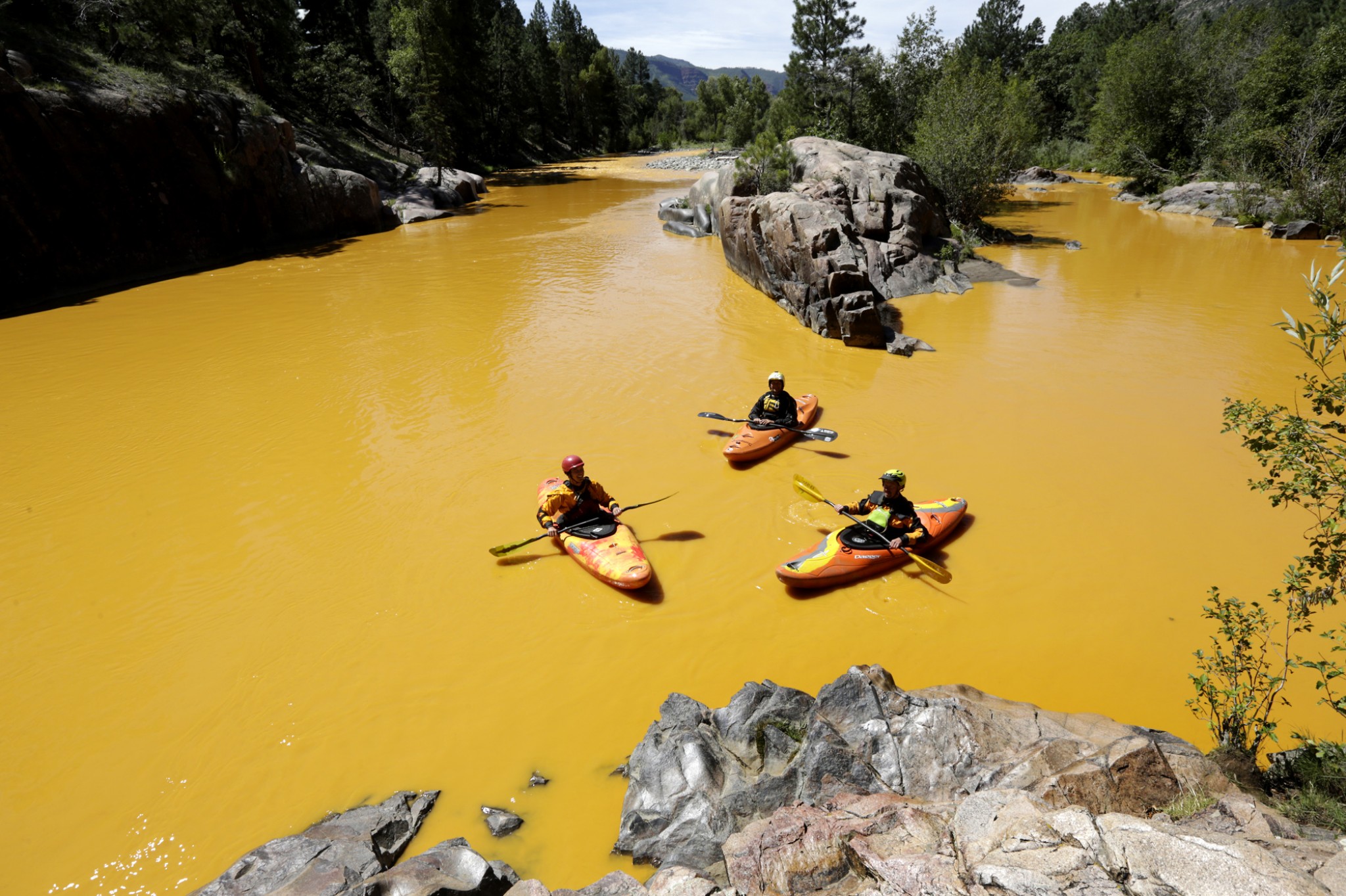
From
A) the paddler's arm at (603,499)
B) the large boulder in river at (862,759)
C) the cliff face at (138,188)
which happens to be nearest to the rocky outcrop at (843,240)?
the paddler's arm at (603,499)

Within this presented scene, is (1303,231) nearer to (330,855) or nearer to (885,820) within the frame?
(885,820)

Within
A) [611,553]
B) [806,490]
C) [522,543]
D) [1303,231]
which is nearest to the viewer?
[611,553]

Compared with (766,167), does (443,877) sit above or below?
below

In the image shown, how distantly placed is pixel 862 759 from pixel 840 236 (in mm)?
11790

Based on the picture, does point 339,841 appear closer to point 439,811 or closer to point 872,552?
point 439,811

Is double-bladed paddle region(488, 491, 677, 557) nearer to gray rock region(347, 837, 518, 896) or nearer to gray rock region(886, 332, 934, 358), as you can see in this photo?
gray rock region(347, 837, 518, 896)

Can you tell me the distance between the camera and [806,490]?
7.74 meters

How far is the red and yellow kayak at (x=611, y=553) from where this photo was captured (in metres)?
6.56

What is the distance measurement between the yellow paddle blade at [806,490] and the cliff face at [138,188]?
62.1 ft

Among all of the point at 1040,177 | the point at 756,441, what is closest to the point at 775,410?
the point at 756,441

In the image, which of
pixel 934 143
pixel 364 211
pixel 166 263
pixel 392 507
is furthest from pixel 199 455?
pixel 934 143

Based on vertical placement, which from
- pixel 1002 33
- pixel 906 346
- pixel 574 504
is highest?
pixel 1002 33

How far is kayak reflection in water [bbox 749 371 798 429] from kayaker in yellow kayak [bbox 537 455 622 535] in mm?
2605

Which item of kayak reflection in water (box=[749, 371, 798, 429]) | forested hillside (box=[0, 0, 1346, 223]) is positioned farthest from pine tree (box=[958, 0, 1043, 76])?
kayak reflection in water (box=[749, 371, 798, 429])
